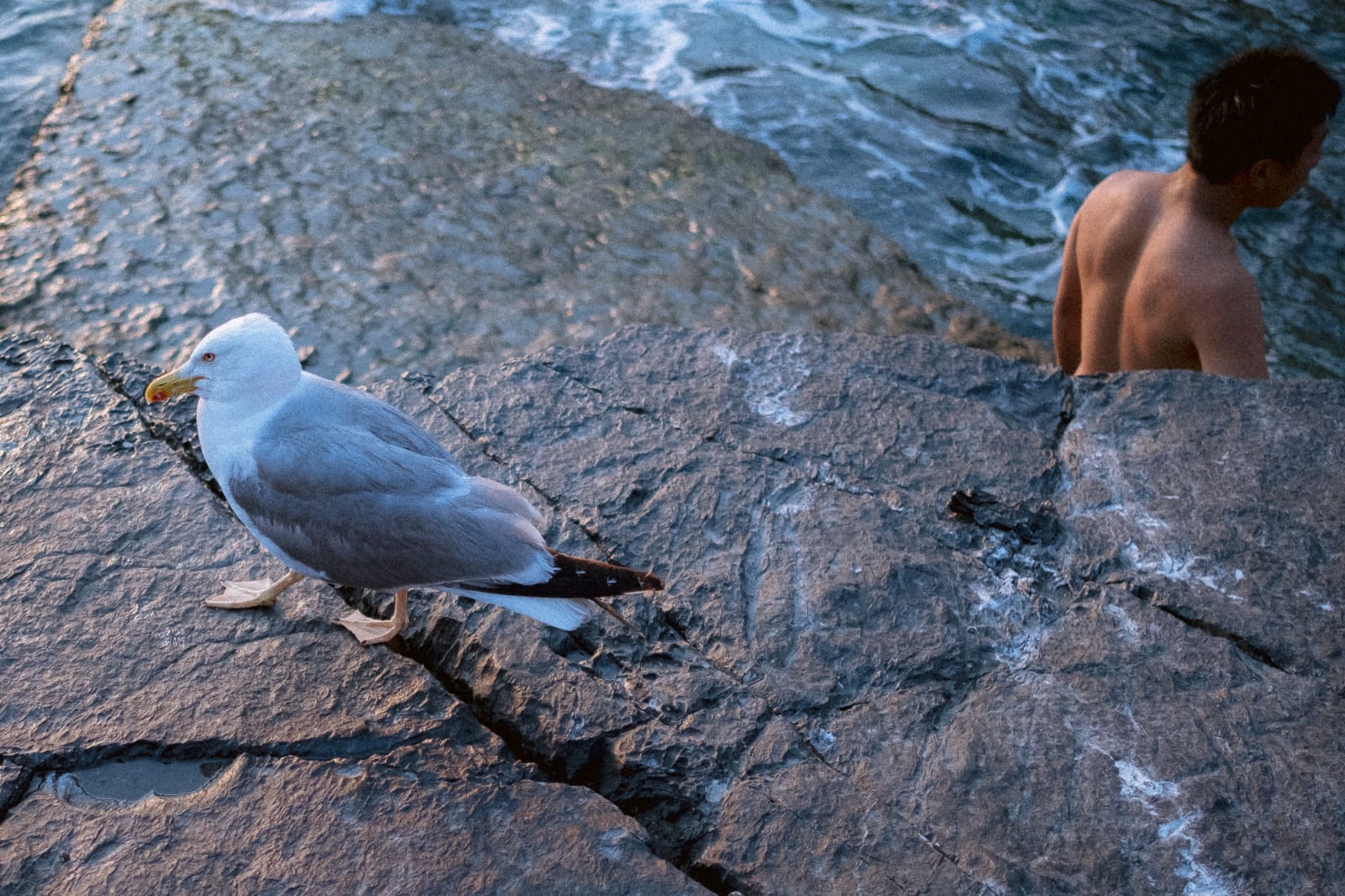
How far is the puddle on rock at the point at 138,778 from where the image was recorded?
219 cm

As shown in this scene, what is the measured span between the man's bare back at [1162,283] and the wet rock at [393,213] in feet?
3.07

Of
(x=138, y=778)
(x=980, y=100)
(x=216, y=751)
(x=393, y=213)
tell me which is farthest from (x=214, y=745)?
(x=980, y=100)

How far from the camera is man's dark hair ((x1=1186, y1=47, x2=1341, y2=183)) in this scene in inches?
134

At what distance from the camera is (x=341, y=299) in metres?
4.21

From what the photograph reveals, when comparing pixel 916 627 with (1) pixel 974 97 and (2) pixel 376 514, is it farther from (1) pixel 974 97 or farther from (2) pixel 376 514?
(1) pixel 974 97

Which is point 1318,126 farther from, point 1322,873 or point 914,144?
point 914,144

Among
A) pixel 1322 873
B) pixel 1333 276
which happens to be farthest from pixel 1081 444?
pixel 1333 276

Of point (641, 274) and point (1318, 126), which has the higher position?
A: point (1318, 126)

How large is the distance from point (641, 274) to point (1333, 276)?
3.98 m

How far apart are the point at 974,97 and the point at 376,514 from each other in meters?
6.07

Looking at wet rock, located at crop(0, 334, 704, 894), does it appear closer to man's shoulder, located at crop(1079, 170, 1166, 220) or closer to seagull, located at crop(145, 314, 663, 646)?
seagull, located at crop(145, 314, 663, 646)

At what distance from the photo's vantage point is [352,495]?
239 centimetres

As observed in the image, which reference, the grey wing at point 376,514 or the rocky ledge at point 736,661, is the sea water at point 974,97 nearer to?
the rocky ledge at point 736,661

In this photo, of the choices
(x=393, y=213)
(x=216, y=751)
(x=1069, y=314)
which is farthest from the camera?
(x=393, y=213)
